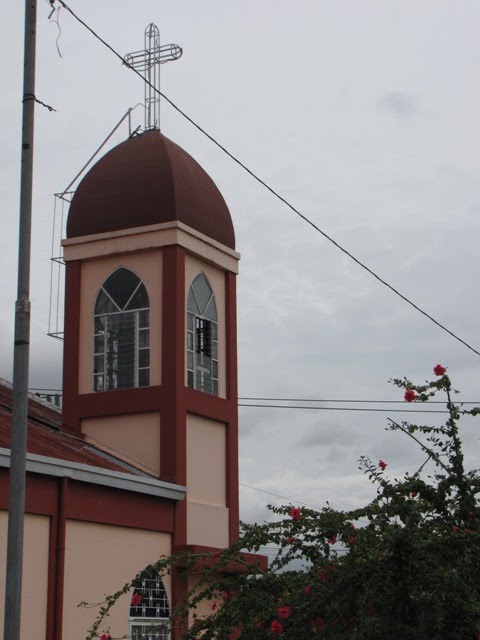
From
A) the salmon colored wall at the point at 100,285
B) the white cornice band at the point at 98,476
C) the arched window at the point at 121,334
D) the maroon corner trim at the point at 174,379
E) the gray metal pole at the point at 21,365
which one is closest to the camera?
the gray metal pole at the point at 21,365

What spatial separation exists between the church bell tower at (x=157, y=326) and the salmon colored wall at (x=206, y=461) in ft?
0.08

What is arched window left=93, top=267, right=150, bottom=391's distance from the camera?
1869 centimetres

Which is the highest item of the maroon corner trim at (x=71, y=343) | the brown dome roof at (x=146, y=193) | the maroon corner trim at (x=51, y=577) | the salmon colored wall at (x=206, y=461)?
the brown dome roof at (x=146, y=193)

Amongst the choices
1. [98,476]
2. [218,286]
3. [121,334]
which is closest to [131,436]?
[121,334]

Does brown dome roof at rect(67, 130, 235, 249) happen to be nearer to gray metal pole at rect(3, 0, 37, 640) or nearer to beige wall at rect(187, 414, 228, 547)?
beige wall at rect(187, 414, 228, 547)

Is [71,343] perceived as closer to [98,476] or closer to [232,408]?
[232,408]

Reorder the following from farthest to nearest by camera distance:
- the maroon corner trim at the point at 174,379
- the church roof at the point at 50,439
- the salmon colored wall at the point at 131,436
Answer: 1. the salmon colored wall at the point at 131,436
2. the maroon corner trim at the point at 174,379
3. the church roof at the point at 50,439

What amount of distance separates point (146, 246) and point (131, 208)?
2.61ft

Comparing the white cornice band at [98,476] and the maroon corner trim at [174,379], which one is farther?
the maroon corner trim at [174,379]

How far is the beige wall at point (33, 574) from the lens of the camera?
46.2 feet

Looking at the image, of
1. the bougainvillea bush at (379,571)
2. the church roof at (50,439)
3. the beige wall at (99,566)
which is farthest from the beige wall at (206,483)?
the bougainvillea bush at (379,571)

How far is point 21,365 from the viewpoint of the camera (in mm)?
8914

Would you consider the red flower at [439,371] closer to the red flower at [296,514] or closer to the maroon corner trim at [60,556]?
the red flower at [296,514]

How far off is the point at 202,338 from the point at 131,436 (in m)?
2.27
